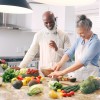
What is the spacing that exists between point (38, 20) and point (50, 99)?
13.1 feet

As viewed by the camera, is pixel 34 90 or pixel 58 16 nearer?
pixel 34 90

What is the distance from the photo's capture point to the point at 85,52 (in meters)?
2.60

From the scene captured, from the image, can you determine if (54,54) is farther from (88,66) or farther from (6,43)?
(6,43)

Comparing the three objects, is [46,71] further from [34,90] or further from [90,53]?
[34,90]

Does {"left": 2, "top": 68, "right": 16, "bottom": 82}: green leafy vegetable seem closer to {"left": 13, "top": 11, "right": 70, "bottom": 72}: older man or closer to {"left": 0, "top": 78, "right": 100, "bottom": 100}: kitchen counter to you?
{"left": 0, "top": 78, "right": 100, "bottom": 100}: kitchen counter

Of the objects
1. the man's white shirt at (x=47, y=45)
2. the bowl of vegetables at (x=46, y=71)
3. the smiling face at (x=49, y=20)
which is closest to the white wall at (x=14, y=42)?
the man's white shirt at (x=47, y=45)

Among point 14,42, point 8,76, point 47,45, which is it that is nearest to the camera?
point 8,76

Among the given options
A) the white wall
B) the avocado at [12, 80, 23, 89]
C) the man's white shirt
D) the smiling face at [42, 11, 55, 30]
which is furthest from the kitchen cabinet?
the avocado at [12, 80, 23, 89]

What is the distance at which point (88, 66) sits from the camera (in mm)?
2643

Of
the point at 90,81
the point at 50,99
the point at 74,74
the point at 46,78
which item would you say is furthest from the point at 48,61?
the point at 50,99

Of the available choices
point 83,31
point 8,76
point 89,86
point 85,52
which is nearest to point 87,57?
point 85,52

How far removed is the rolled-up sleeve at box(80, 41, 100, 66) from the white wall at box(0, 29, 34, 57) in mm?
3157

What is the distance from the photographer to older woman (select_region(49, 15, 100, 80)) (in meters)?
2.44

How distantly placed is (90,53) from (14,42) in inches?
130
